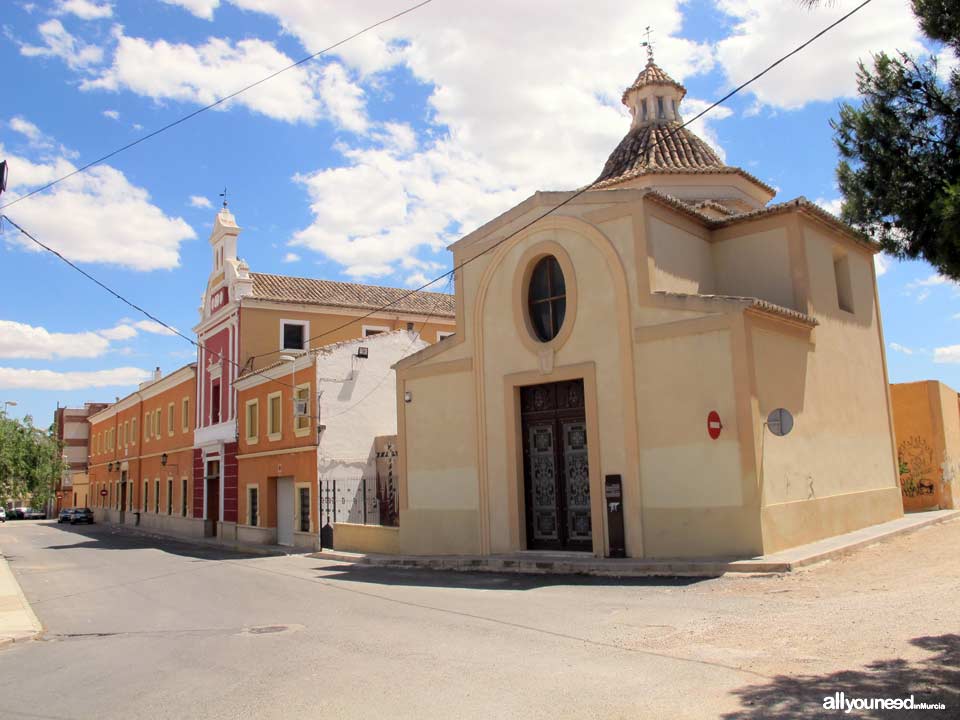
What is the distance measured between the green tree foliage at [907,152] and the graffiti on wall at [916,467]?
1690 cm

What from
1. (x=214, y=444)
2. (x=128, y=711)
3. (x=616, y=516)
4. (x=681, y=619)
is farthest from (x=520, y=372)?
(x=214, y=444)

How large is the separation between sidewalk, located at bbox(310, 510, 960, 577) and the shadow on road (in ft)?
25.3

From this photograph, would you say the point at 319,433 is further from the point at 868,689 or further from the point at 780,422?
the point at 868,689

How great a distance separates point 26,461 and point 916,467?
3477 centimetres

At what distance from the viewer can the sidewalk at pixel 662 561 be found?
40.4 feet

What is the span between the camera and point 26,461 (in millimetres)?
34906

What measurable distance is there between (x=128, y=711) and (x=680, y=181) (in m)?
17.8

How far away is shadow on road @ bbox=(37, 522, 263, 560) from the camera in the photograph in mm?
24362

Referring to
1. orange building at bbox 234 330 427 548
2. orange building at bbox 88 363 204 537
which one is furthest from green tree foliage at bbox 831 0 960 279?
orange building at bbox 88 363 204 537

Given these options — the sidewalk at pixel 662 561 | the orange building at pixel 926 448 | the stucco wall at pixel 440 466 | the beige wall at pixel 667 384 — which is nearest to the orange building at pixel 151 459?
the stucco wall at pixel 440 466

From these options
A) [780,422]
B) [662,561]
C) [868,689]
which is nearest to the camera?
[868,689]

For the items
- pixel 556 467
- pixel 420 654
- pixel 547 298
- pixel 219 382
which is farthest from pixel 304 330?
pixel 420 654

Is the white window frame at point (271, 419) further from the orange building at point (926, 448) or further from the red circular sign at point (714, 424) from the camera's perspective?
the orange building at point (926, 448)

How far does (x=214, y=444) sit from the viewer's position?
3148 centimetres
